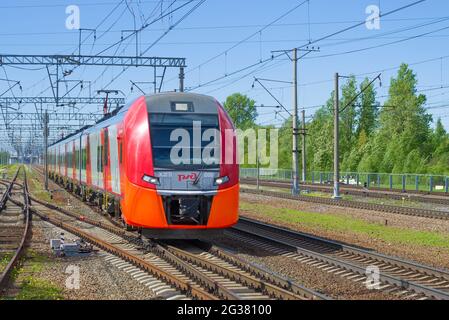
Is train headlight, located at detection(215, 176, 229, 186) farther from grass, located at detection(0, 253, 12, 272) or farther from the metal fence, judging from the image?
the metal fence

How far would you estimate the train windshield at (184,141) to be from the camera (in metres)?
13.3

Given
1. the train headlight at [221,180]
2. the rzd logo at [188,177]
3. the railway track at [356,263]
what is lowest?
the railway track at [356,263]

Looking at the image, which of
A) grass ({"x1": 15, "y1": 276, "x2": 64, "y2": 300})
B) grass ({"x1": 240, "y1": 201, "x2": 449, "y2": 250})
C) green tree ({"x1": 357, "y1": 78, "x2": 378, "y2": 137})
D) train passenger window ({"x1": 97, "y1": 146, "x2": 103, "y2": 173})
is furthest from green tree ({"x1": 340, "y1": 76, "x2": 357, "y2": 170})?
grass ({"x1": 15, "y1": 276, "x2": 64, "y2": 300})

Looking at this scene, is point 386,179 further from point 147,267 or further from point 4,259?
point 147,267

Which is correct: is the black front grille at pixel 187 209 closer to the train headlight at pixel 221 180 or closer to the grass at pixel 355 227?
the train headlight at pixel 221 180

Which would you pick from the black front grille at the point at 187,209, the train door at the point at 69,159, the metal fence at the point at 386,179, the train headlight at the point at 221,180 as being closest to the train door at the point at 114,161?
the black front grille at the point at 187,209

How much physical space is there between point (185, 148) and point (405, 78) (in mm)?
51537

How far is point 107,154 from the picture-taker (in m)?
17.6

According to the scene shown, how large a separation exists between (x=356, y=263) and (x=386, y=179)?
118 feet

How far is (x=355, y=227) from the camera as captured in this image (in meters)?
19.4

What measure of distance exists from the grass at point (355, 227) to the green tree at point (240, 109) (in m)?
68.0

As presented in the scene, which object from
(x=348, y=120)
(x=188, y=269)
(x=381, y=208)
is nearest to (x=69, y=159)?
(x=381, y=208)

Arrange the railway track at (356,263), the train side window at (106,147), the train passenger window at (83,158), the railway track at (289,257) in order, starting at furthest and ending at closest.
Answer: the train passenger window at (83,158) < the train side window at (106,147) < the railway track at (356,263) < the railway track at (289,257)
